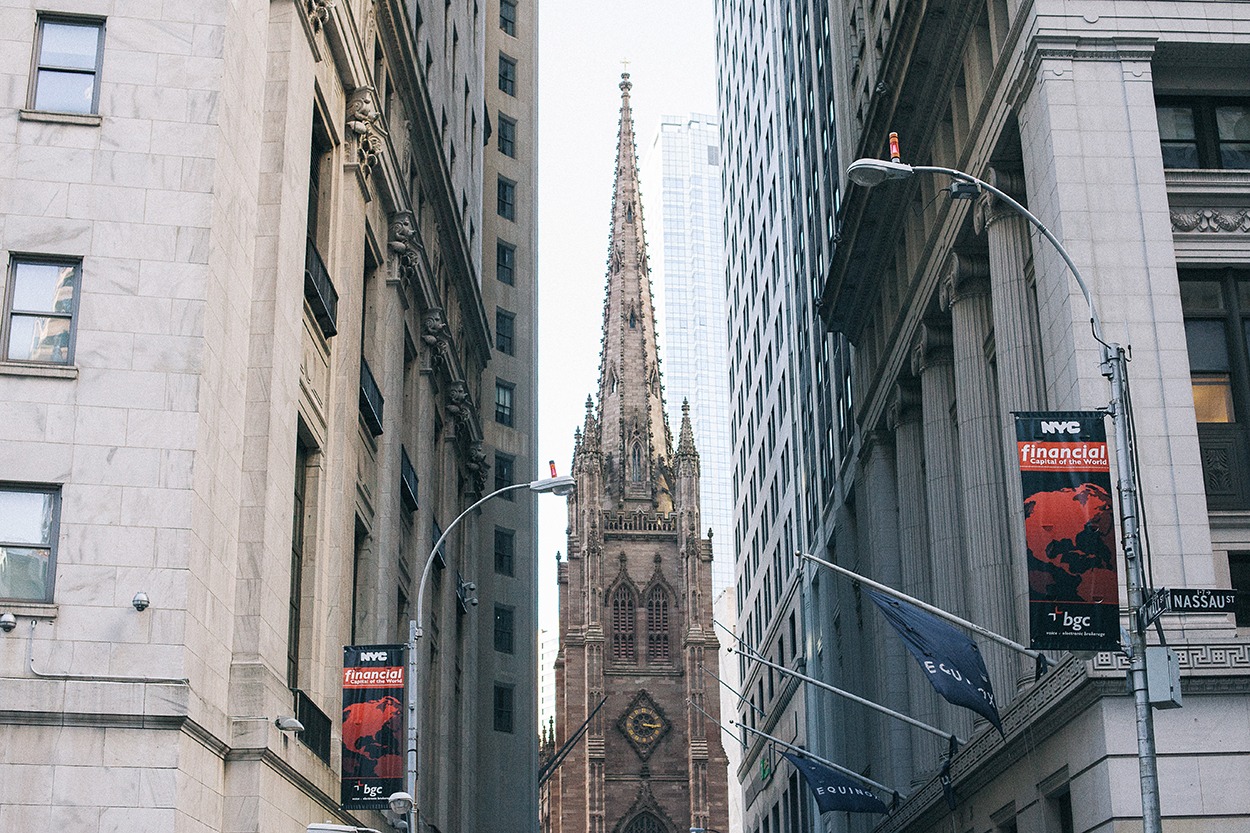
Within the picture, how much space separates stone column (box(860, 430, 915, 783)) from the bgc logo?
24.8m

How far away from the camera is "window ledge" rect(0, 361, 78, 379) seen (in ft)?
71.1

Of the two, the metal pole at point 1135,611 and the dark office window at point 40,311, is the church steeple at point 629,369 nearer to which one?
the dark office window at point 40,311

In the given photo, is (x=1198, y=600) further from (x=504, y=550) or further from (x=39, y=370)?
(x=504, y=550)

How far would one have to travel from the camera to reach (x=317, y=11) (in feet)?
95.8

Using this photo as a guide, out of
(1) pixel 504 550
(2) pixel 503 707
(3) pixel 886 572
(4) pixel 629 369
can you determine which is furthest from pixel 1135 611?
(4) pixel 629 369

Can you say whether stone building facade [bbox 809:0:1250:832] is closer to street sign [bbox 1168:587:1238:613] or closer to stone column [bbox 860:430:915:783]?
stone column [bbox 860:430:915:783]

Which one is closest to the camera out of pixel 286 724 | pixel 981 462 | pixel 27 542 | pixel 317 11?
pixel 27 542

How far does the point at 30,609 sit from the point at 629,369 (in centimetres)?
15060

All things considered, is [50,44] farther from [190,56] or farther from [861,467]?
[861,467]

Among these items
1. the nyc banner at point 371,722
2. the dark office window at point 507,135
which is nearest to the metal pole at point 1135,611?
the nyc banner at point 371,722

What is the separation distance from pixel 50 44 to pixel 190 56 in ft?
6.45

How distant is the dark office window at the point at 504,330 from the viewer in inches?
2774

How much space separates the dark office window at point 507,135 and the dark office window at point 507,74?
1474mm

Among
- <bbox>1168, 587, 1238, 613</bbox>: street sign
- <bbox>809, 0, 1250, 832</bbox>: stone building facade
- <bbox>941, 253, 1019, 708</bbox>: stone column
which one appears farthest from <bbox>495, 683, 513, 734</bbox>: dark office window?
<bbox>1168, 587, 1238, 613</bbox>: street sign
